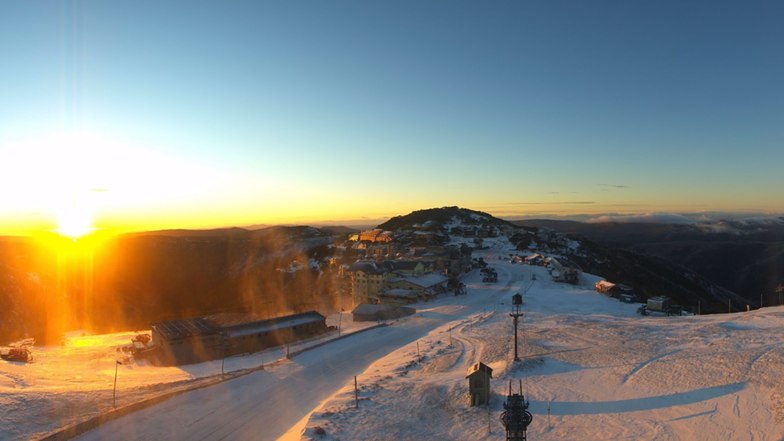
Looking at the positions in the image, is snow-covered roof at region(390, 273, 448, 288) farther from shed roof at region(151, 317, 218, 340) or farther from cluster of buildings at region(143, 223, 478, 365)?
shed roof at region(151, 317, 218, 340)

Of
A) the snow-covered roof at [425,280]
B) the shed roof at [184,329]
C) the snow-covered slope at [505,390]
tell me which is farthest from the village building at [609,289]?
the shed roof at [184,329]

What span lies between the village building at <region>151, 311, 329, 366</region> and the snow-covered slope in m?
3.98

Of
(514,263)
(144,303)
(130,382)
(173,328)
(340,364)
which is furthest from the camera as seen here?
(144,303)

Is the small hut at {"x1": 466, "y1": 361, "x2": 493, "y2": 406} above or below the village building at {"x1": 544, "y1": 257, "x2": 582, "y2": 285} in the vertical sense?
above

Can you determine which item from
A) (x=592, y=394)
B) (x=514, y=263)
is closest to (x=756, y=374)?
(x=592, y=394)

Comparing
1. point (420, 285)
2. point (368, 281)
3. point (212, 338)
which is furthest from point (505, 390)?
point (368, 281)

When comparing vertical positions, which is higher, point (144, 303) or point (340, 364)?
point (340, 364)

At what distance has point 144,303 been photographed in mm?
132000

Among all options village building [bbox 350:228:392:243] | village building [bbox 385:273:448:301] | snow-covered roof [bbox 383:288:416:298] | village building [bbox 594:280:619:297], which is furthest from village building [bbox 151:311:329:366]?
village building [bbox 350:228:392:243]

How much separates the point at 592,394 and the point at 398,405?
10.3 m

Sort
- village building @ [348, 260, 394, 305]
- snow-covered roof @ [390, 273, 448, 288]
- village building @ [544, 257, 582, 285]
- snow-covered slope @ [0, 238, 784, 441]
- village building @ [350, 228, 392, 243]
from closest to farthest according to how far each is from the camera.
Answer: snow-covered slope @ [0, 238, 784, 441] < snow-covered roof @ [390, 273, 448, 288] < village building @ [348, 260, 394, 305] < village building @ [544, 257, 582, 285] < village building @ [350, 228, 392, 243]

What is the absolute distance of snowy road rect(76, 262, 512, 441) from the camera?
2145 cm

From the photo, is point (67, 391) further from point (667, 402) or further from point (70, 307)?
point (70, 307)

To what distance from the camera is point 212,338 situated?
4644cm
